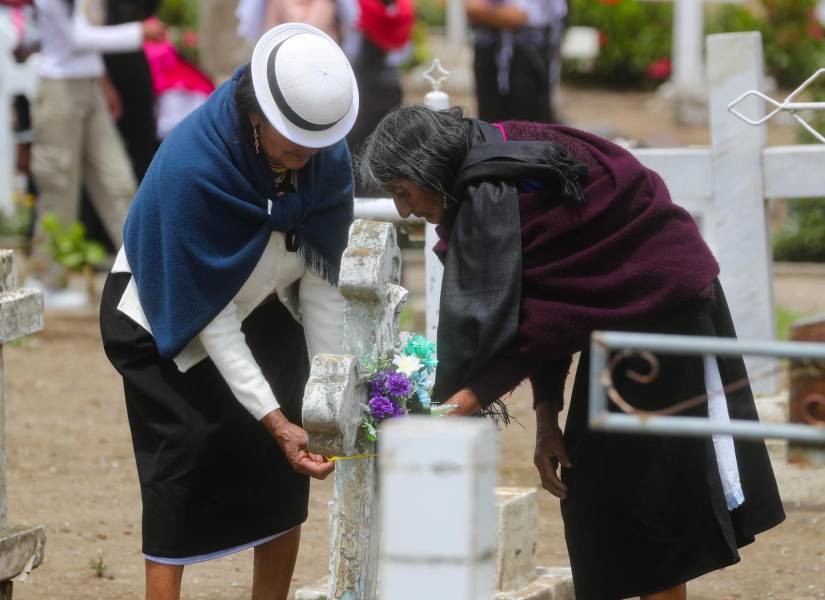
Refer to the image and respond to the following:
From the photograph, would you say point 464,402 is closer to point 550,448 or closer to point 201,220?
point 550,448

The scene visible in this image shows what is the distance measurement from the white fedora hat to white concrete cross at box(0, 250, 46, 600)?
3.29 feet

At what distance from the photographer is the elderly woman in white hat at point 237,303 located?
331 centimetres

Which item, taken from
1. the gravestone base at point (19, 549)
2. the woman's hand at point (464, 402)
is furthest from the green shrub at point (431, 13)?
the woman's hand at point (464, 402)

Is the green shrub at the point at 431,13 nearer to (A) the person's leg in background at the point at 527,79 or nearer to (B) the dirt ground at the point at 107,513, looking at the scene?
(A) the person's leg in background at the point at 527,79

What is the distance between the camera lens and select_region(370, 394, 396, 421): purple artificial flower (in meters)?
3.19

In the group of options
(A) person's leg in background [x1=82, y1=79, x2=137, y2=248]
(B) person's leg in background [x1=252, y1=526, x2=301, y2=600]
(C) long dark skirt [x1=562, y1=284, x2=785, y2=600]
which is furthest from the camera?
(A) person's leg in background [x1=82, y1=79, x2=137, y2=248]

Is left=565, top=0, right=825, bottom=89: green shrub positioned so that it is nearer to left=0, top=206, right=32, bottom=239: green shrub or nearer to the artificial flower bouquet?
left=0, top=206, right=32, bottom=239: green shrub

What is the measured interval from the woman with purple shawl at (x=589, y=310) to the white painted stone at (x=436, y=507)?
3.37 ft

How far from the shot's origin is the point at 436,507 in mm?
2051

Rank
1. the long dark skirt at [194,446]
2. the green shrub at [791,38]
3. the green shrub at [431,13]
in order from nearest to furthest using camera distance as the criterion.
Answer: the long dark skirt at [194,446], the green shrub at [791,38], the green shrub at [431,13]

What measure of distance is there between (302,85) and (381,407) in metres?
0.73

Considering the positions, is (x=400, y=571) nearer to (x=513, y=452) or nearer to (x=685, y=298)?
(x=685, y=298)

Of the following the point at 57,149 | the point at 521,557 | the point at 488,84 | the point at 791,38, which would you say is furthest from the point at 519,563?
the point at 791,38

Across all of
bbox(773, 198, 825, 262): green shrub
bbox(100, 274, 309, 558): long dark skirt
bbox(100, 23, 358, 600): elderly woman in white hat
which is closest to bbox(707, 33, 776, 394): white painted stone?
bbox(100, 23, 358, 600): elderly woman in white hat
